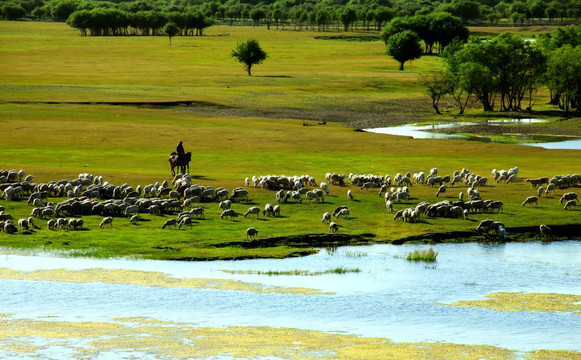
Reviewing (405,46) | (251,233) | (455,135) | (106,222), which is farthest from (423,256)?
(405,46)

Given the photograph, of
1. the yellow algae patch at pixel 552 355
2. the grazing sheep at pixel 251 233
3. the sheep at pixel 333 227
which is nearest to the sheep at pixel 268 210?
the sheep at pixel 333 227

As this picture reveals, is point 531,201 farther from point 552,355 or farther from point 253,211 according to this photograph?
point 552,355

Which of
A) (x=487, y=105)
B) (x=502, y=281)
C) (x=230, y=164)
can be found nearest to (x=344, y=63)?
(x=487, y=105)

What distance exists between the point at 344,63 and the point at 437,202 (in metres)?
127

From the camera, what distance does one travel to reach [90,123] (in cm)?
7306

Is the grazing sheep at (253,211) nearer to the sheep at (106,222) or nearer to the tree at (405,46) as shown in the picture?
the sheep at (106,222)

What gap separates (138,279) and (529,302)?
13.2 meters

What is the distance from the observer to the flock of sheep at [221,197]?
3534 centimetres

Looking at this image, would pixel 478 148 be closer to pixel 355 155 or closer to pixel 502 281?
pixel 355 155

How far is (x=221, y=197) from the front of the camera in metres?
40.7

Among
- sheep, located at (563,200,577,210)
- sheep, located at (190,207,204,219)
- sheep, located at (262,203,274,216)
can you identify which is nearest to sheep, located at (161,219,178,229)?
sheep, located at (190,207,204,219)

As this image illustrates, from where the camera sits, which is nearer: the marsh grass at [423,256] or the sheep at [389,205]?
the marsh grass at [423,256]

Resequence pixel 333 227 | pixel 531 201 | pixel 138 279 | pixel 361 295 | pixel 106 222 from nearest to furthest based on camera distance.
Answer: pixel 361 295 → pixel 138 279 → pixel 333 227 → pixel 106 222 → pixel 531 201

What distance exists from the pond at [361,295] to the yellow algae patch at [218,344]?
69cm
